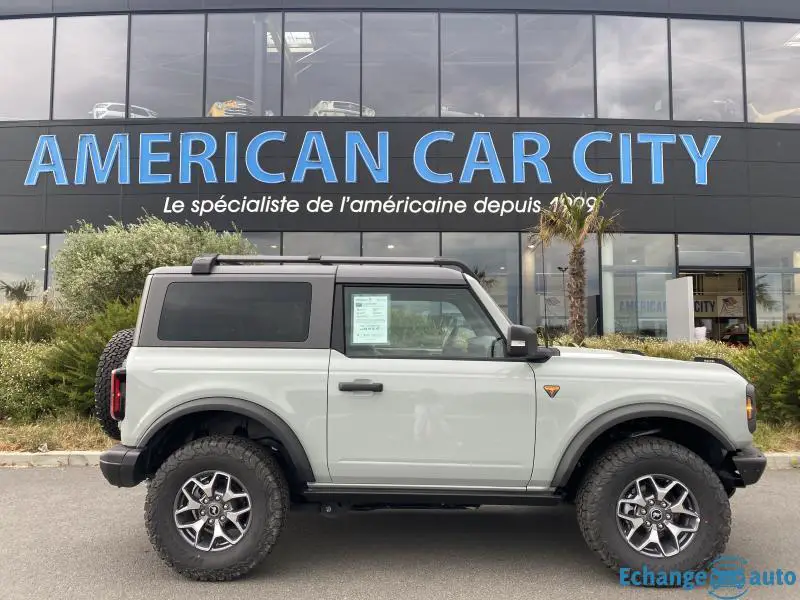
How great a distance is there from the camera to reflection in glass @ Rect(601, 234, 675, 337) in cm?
1536

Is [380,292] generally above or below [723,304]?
below

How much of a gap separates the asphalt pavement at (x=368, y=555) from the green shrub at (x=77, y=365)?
2111mm

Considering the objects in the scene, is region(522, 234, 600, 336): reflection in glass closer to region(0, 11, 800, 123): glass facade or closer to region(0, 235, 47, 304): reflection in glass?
region(0, 11, 800, 123): glass facade

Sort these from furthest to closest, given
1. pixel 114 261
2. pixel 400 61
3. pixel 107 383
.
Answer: pixel 400 61
pixel 114 261
pixel 107 383

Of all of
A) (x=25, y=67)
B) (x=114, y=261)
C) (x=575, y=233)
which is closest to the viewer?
(x=114, y=261)

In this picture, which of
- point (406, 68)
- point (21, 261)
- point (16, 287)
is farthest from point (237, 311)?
point (21, 261)

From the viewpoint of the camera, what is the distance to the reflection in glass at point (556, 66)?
616 inches

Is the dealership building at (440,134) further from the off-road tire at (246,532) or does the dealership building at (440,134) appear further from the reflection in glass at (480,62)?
the off-road tire at (246,532)

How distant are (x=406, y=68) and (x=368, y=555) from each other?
1385 cm

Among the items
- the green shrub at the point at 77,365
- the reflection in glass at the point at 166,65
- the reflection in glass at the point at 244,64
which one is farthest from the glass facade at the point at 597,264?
the green shrub at the point at 77,365

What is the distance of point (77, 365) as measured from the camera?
307 inches

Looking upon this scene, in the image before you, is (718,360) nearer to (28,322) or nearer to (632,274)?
(28,322)

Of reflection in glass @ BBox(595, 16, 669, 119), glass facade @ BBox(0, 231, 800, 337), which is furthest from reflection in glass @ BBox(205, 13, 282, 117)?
reflection in glass @ BBox(595, 16, 669, 119)

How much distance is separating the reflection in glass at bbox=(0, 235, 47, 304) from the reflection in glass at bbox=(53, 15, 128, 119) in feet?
10.9
